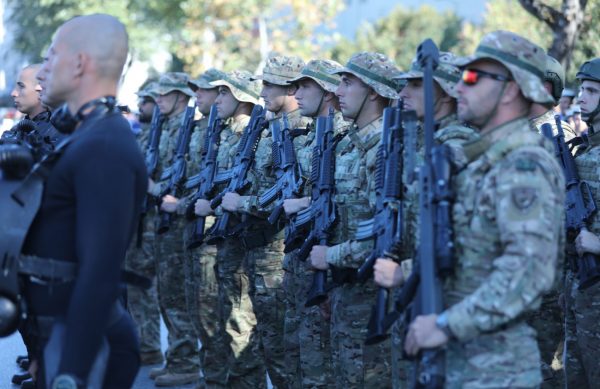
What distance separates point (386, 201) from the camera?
505 centimetres

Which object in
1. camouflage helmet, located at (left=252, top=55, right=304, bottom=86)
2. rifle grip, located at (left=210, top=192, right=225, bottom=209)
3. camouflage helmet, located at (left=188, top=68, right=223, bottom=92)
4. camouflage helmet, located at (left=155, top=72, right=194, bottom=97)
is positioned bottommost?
rifle grip, located at (left=210, top=192, right=225, bottom=209)

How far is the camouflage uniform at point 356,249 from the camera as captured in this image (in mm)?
5645

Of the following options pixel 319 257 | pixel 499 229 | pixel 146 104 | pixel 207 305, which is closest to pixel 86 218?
pixel 499 229

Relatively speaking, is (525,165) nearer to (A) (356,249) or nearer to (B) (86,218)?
(B) (86,218)

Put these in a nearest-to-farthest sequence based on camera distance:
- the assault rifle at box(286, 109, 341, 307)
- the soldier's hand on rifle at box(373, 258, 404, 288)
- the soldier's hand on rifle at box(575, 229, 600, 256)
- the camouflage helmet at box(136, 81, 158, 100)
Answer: the soldier's hand on rifle at box(373, 258, 404, 288)
the assault rifle at box(286, 109, 341, 307)
the soldier's hand on rifle at box(575, 229, 600, 256)
the camouflage helmet at box(136, 81, 158, 100)

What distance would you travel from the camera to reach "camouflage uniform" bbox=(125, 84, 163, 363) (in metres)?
9.75

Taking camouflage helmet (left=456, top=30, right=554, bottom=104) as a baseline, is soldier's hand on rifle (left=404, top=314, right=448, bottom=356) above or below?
below

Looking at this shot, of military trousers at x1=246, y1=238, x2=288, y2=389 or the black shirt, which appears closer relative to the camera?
the black shirt

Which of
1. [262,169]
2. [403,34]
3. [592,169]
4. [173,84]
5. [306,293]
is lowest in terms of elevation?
[306,293]

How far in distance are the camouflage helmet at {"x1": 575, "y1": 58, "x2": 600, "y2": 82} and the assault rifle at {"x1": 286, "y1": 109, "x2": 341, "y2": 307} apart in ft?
5.90

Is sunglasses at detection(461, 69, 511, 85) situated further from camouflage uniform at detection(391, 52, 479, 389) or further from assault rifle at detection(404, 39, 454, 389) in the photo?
camouflage uniform at detection(391, 52, 479, 389)

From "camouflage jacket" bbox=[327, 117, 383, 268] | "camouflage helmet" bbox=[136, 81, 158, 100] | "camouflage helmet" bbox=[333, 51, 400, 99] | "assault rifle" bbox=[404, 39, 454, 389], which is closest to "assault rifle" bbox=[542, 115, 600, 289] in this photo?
"camouflage helmet" bbox=[333, 51, 400, 99]

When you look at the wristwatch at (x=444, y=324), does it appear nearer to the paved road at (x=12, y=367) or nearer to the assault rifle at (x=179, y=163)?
the paved road at (x=12, y=367)

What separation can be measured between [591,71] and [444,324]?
149 inches
